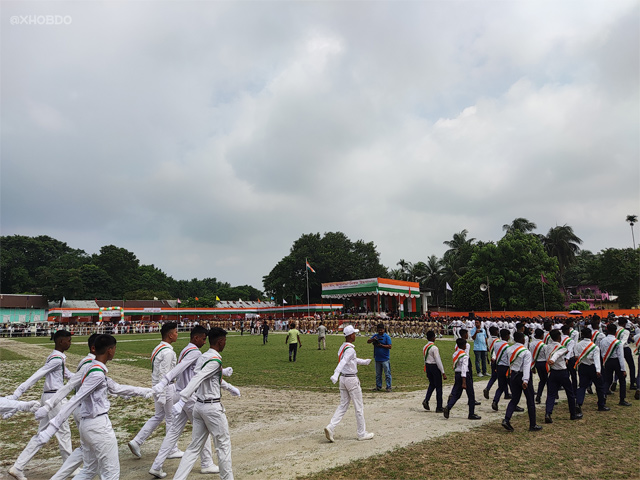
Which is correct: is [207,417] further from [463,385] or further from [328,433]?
[463,385]

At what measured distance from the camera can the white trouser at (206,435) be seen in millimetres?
5262

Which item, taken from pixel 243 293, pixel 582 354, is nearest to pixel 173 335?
pixel 582 354

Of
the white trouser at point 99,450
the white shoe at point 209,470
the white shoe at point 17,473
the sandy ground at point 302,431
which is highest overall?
the white trouser at point 99,450

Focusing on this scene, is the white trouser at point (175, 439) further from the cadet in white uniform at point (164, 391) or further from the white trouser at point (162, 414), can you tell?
the white trouser at point (162, 414)

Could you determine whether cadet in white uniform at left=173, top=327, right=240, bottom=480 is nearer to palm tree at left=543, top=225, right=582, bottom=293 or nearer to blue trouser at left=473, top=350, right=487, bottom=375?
blue trouser at left=473, top=350, right=487, bottom=375

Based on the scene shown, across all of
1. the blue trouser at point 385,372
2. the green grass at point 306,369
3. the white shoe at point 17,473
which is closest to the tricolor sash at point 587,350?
the green grass at point 306,369

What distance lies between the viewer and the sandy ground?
250 inches

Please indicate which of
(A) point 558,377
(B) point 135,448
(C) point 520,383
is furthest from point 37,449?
(A) point 558,377

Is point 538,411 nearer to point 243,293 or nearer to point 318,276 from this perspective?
point 318,276

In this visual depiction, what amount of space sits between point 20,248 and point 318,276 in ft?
235

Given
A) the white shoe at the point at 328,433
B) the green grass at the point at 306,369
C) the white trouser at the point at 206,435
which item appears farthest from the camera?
the green grass at the point at 306,369

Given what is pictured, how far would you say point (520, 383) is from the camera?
819cm

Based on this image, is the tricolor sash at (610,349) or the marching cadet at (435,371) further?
the tricolor sash at (610,349)

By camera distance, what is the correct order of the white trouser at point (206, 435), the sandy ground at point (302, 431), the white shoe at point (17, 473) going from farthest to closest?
1. the sandy ground at point (302, 431)
2. the white shoe at point (17, 473)
3. the white trouser at point (206, 435)
